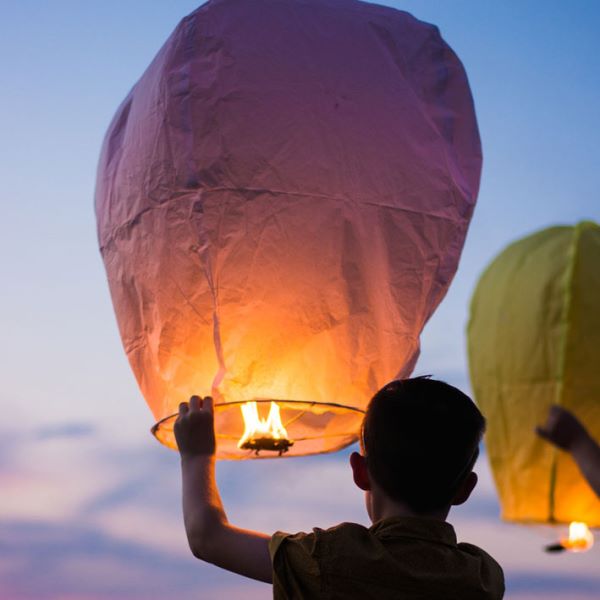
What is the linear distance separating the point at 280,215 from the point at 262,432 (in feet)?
1.65

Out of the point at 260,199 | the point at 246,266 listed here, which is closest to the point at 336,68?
the point at 260,199

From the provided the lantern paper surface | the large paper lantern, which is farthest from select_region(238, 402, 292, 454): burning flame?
the lantern paper surface

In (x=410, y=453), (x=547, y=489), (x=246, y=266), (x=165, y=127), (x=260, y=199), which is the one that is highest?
(x=165, y=127)

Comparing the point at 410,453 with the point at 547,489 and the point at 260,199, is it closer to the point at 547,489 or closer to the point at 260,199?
the point at 260,199

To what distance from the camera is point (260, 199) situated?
2.35 metres

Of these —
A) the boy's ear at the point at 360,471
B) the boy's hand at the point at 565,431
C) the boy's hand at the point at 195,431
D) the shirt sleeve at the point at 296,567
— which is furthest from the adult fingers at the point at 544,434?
the boy's hand at the point at 195,431

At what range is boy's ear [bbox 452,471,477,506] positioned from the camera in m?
1.61

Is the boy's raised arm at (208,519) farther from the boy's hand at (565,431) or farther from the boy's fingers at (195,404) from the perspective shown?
the boy's hand at (565,431)

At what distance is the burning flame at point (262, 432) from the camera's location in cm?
226

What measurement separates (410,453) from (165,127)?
1.22 meters

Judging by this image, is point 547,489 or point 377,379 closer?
point 377,379

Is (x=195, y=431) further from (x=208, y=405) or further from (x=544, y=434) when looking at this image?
(x=544, y=434)

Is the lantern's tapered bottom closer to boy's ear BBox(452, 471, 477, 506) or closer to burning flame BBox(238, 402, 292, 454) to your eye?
burning flame BBox(238, 402, 292, 454)

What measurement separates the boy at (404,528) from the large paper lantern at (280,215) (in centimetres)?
72
